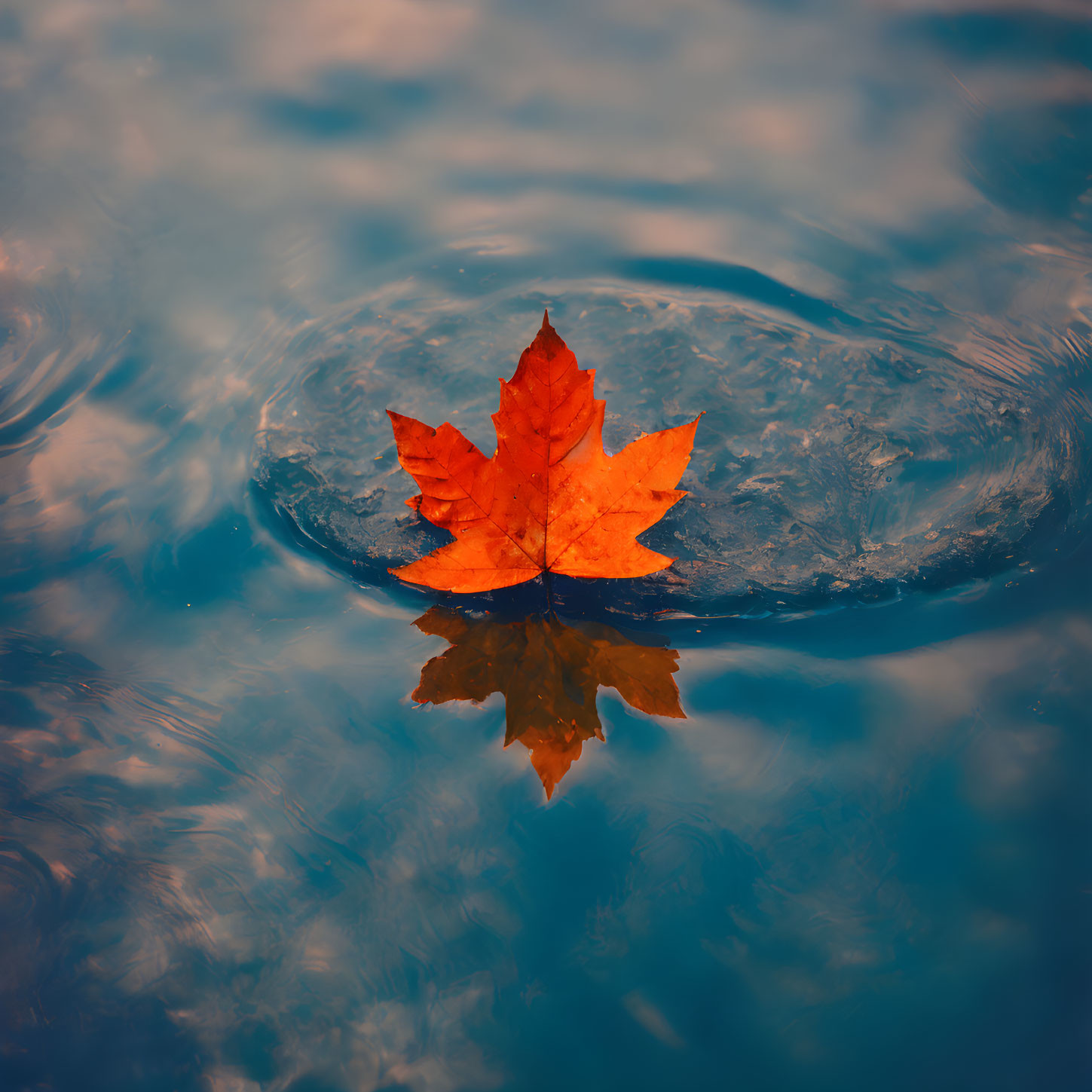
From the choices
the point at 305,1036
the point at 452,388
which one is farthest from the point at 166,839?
the point at 452,388

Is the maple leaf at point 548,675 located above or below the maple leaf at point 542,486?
below

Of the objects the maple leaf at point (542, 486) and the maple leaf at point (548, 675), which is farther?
the maple leaf at point (548, 675)

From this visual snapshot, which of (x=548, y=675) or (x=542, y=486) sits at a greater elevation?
(x=542, y=486)

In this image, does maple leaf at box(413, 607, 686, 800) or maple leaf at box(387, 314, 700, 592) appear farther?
maple leaf at box(413, 607, 686, 800)
